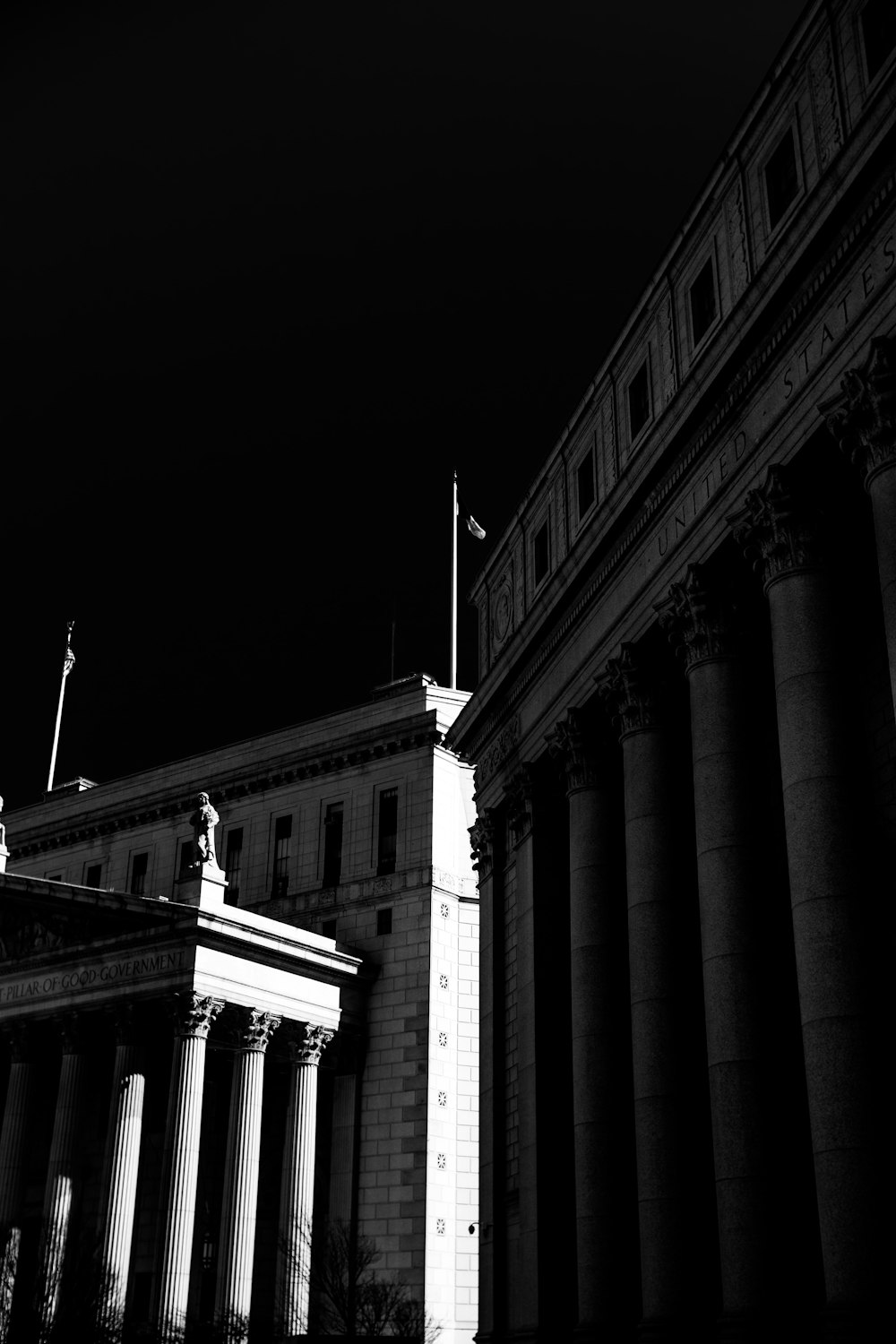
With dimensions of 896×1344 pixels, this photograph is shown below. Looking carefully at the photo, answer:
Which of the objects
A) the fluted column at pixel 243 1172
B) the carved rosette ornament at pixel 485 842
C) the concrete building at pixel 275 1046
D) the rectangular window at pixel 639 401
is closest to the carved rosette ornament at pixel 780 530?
the rectangular window at pixel 639 401

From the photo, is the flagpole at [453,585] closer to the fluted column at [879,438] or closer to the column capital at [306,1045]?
the column capital at [306,1045]

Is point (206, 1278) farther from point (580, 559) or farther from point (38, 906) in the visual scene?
→ point (580, 559)

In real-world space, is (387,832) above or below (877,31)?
below

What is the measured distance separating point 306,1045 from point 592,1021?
2533 cm

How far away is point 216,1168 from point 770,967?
3859 cm

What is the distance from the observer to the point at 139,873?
223 feet

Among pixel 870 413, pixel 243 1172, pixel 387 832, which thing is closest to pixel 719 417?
pixel 870 413

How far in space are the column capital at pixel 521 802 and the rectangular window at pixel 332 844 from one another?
24385 mm

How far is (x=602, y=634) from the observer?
32.0 meters

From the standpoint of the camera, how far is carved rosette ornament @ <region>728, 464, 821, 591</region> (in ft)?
76.6

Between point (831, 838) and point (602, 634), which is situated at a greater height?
point (602, 634)

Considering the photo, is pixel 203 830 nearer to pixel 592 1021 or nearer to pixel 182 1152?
pixel 182 1152

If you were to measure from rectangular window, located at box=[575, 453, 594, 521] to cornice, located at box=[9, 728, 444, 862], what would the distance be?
2522 cm

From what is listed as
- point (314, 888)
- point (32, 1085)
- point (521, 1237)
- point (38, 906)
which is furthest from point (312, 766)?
point (521, 1237)
